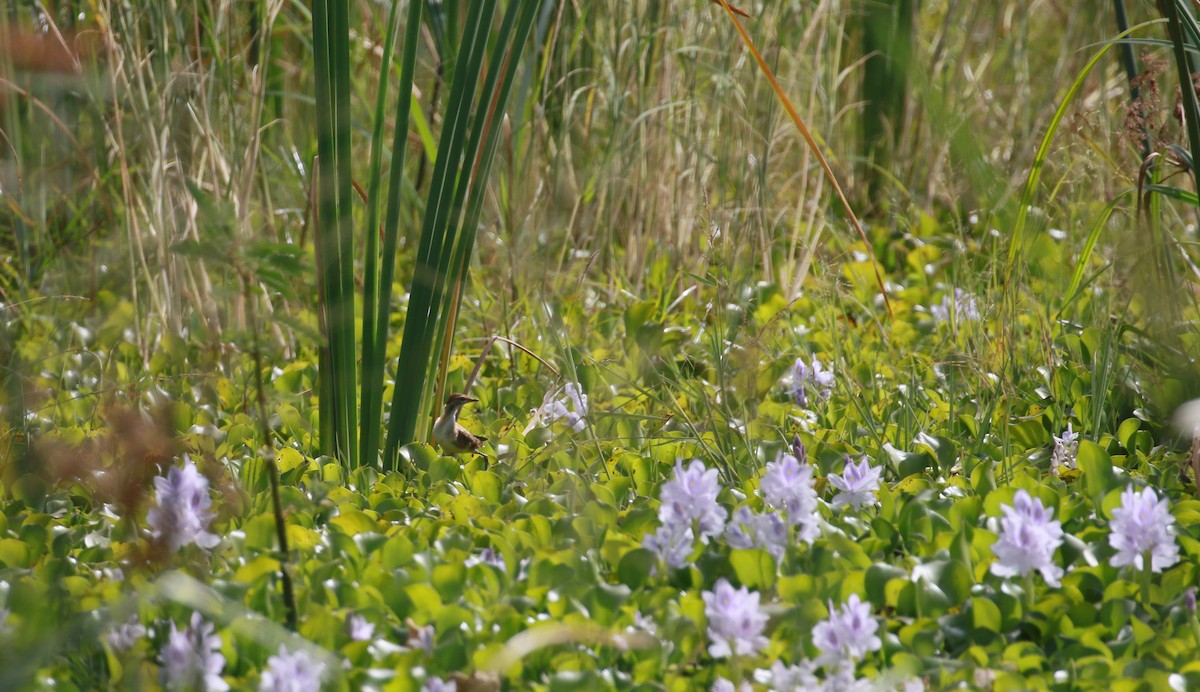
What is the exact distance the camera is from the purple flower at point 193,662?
4.88ft

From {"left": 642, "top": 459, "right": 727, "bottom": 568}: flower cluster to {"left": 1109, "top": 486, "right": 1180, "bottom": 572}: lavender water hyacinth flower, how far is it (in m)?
0.53

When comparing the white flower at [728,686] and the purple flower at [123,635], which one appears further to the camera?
the purple flower at [123,635]

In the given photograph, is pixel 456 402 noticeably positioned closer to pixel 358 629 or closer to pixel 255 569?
pixel 255 569

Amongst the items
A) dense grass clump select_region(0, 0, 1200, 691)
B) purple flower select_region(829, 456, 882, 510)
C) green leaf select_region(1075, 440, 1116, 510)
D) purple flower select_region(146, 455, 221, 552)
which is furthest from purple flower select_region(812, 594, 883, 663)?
purple flower select_region(146, 455, 221, 552)

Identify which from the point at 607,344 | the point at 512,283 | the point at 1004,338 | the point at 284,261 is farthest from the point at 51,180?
the point at 1004,338

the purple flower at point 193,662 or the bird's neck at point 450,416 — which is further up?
the purple flower at point 193,662

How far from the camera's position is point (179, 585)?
58.0 inches

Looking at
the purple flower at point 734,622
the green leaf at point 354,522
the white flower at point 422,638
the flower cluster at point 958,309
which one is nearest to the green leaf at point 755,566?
the purple flower at point 734,622

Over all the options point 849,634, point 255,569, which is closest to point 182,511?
point 255,569

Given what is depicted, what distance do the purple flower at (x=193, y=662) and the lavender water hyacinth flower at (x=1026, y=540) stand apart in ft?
3.26

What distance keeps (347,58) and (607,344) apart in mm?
1119

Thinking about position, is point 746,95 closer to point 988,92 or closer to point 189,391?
point 988,92

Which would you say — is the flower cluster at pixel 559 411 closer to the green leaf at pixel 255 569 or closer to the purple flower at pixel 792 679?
the green leaf at pixel 255 569

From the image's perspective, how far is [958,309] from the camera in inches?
120
